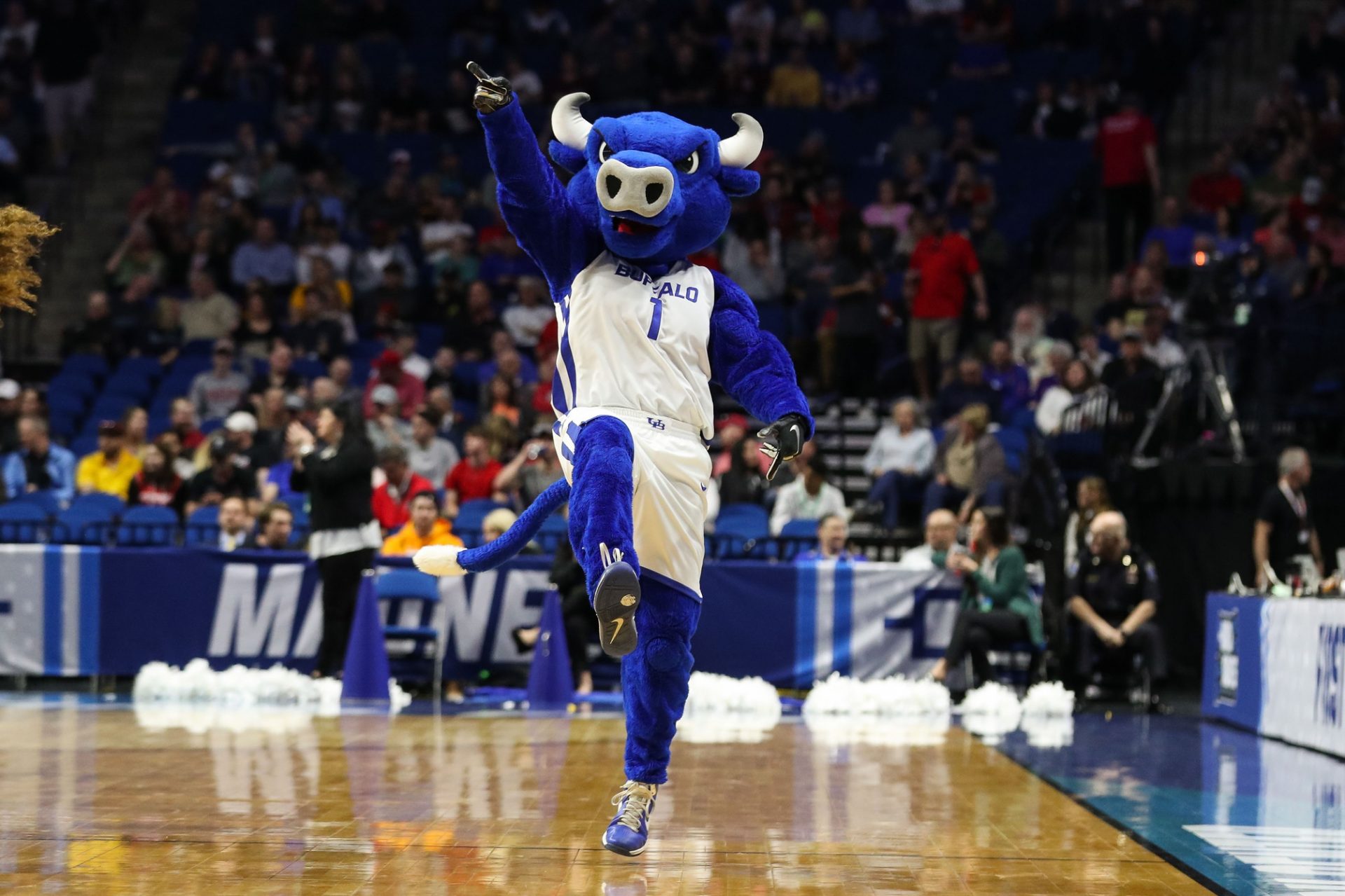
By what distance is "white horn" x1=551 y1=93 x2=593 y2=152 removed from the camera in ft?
20.1

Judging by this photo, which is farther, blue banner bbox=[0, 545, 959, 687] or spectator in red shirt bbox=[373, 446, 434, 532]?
spectator in red shirt bbox=[373, 446, 434, 532]

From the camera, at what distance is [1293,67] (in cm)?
1797

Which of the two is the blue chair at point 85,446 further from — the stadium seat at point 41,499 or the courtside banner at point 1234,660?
the courtside banner at point 1234,660

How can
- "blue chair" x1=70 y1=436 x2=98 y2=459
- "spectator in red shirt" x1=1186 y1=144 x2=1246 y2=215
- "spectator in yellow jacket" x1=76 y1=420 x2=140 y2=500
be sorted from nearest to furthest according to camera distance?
1. "spectator in yellow jacket" x1=76 y1=420 x2=140 y2=500
2. "blue chair" x1=70 y1=436 x2=98 y2=459
3. "spectator in red shirt" x1=1186 y1=144 x2=1246 y2=215

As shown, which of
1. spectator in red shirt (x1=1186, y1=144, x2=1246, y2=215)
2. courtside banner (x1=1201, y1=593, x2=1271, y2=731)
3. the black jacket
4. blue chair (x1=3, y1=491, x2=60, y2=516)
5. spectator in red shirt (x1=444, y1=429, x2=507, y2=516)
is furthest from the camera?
spectator in red shirt (x1=1186, y1=144, x2=1246, y2=215)

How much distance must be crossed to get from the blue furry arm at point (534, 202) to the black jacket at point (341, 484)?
5.23 m

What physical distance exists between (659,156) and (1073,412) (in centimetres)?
866

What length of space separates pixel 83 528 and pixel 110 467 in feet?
4.72

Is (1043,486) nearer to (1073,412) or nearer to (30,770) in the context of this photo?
(1073,412)

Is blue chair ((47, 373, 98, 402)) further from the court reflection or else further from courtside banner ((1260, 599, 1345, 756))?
courtside banner ((1260, 599, 1345, 756))

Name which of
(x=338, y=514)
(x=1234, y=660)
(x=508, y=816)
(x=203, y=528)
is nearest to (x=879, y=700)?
(x=1234, y=660)

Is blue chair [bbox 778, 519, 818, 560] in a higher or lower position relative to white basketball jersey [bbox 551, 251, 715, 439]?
lower

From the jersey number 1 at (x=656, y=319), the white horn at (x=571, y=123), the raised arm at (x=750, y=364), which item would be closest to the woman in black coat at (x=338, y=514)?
the white horn at (x=571, y=123)

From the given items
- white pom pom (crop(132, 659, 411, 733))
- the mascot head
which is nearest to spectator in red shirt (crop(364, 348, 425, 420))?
white pom pom (crop(132, 659, 411, 733))
